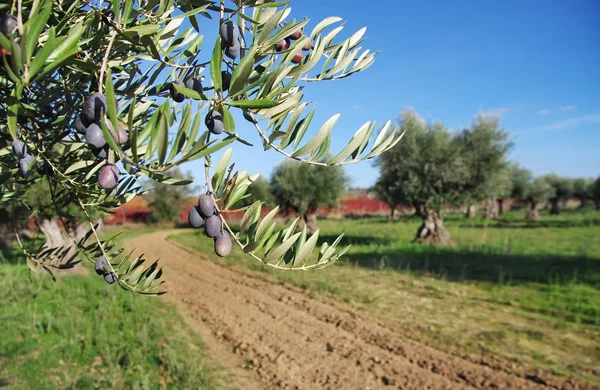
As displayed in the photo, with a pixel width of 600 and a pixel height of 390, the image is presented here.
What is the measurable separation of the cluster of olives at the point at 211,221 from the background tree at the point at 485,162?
16708mm

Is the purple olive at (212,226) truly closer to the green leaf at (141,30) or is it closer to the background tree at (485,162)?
the green leaf at (141,30)

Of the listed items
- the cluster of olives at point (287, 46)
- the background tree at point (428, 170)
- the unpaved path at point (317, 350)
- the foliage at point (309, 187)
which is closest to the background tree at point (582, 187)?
the foliage at point (309, 187)

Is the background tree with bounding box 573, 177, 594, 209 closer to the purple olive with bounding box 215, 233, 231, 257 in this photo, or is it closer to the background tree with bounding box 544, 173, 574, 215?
the background tree with bounding box 544, 173, 574, 215

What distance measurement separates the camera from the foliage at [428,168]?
16016 millimetres

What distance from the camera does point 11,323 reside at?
6684 millimetres

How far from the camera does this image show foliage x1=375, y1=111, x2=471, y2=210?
1602 cm

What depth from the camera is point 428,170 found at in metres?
16.2

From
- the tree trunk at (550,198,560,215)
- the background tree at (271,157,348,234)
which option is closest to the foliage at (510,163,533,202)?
the tree trunk at (550,198,560,215)

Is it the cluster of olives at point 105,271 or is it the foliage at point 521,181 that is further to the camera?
the foliage at point 521,181

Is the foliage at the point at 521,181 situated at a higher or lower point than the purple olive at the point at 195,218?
higher

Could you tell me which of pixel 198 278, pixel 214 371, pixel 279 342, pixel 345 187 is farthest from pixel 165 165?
pixel 345 187

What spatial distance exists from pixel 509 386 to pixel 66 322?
676 centimetres

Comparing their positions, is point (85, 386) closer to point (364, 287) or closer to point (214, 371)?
point (214, 371)

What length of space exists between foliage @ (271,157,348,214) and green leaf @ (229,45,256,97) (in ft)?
70.8
